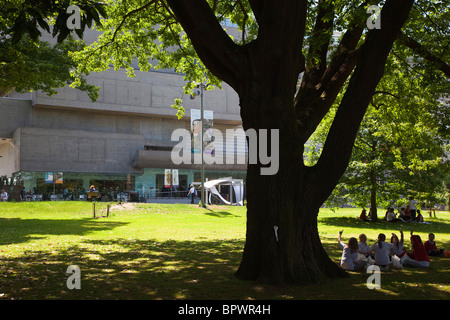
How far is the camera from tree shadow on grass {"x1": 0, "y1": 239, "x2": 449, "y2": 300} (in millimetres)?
7328

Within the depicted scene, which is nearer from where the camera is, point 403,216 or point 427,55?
point 427,55

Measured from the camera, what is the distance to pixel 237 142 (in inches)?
2584

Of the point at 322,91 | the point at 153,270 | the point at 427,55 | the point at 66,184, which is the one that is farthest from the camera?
the point at 66,184

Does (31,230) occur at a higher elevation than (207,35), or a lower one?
lower

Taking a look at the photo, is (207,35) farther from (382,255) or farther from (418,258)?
(418,258)

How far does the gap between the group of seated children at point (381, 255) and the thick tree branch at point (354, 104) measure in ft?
6.75

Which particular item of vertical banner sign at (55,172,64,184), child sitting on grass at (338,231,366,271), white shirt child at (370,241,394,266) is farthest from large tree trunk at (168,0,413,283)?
vertical banner sign at (55,172,64,184)

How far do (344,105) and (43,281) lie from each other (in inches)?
268

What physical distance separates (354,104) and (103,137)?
51.4 m

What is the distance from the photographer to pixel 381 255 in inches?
402

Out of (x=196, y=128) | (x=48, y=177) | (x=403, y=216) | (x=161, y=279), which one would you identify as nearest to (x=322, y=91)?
(x=161, y=279)

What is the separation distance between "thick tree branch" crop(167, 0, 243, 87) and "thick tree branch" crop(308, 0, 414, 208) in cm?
232

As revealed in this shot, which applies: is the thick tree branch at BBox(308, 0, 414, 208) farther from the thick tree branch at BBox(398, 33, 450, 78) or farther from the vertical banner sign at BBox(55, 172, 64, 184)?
the vertical banner sign at BBox(55, 172, 64, 184)

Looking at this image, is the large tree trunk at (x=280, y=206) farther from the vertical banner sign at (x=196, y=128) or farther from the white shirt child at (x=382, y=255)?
the vertical banner sign at (x=196, y=128)
